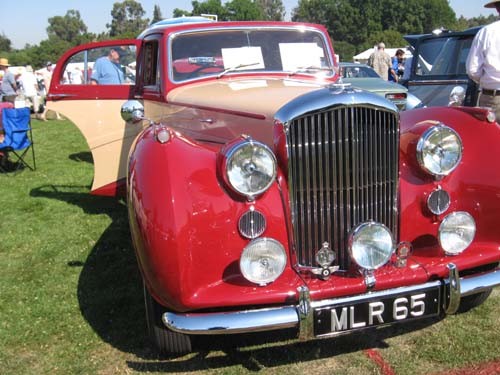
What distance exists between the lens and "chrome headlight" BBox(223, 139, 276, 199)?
93.8 inches

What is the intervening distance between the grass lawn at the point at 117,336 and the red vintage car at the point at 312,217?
13.4 inches

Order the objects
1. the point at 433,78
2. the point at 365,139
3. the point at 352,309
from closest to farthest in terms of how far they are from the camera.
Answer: the point at 352,309 < the point at 365,139 < the point at 433,78

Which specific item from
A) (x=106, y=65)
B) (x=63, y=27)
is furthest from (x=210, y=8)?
Answer: (x=106, y=65)

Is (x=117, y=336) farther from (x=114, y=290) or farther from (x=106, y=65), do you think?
(x=106, y=65)

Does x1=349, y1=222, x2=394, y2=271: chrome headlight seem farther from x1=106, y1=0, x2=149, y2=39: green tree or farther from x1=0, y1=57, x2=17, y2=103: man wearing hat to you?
x1=106, y1=0, x2=149, y2=39: green tree

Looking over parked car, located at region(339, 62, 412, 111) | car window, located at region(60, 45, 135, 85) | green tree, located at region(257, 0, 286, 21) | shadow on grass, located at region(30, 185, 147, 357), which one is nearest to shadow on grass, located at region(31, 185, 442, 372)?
shadow on grass, located at region(30, 185, 147, 357)

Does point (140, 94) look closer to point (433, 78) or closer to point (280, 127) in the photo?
point (280, 127)

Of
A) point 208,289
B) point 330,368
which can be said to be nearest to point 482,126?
point 330,368

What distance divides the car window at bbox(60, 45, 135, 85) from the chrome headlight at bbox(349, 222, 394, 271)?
351 cm

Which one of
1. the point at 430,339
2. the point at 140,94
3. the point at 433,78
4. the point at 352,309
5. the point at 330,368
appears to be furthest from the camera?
the point at 433,78

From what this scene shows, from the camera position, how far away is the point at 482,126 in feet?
10.2

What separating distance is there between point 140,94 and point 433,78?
5.73m

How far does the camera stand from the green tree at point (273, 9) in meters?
105

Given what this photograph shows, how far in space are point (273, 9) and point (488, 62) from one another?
110m
